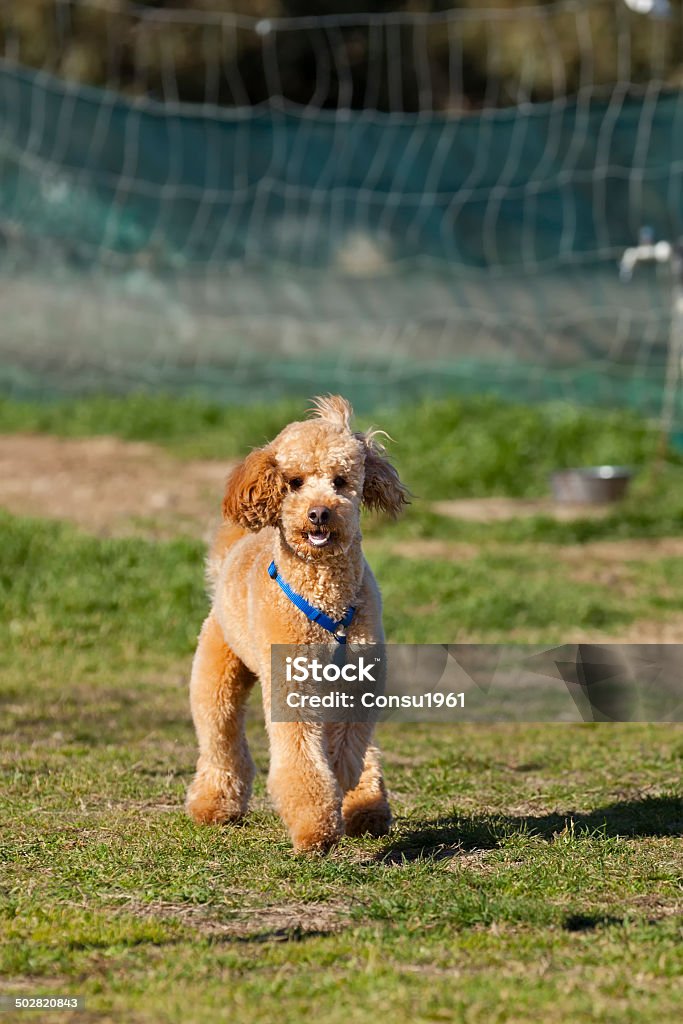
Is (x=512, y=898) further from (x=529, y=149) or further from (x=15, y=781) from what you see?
(x=529, y=149)

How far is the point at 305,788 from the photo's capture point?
4535 millimetres

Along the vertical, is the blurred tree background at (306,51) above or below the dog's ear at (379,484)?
above

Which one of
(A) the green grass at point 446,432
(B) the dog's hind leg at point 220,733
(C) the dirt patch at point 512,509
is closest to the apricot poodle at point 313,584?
(B) the dog's hind leg at point 220,733

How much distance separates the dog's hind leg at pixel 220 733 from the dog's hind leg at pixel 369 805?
1.37ft

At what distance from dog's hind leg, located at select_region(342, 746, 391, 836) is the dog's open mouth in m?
0.72

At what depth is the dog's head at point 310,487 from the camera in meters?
4.63

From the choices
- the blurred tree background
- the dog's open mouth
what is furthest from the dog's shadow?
Result: the blurred tree background

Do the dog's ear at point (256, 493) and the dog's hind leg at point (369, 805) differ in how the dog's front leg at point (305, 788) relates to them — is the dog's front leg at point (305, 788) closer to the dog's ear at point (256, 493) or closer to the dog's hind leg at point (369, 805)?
the dog's hind leg at point (369, 805)

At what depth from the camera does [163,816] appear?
536 cm

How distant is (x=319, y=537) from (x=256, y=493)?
0.23 meters

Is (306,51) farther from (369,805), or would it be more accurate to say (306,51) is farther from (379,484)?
(369,805)

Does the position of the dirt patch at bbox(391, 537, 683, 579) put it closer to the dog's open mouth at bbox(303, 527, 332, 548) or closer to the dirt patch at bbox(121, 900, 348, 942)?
the dog's open mouth at bbox(303, 527, 332, 548)

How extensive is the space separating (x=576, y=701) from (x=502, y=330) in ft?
21.7

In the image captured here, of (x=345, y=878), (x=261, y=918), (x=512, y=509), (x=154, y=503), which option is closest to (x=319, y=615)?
(x=345, y=878)
